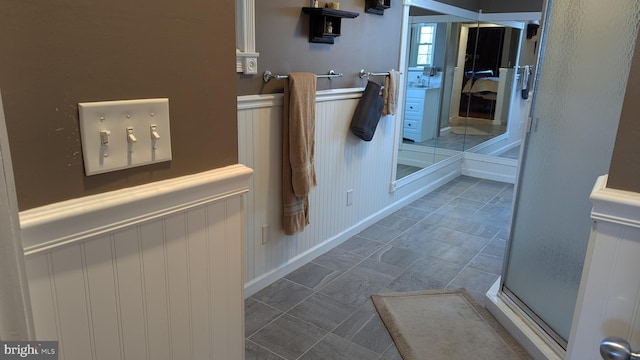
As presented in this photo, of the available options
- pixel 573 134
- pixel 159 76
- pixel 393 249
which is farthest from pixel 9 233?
pixel 393 249

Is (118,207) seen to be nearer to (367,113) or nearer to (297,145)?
(297,145)

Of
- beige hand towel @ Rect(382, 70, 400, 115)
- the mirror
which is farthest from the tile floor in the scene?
beige hand towel @ Rect(382, 70, 400, 115)

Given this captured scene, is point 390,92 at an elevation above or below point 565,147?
above

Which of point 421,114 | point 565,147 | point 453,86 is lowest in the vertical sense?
point 421,114

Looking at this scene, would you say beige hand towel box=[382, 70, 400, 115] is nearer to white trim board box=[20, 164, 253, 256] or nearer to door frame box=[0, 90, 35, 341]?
white trim board box=[20, 164, 253, 256]

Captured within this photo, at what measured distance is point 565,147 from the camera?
1.97 metres

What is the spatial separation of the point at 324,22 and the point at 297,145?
2.36 feet

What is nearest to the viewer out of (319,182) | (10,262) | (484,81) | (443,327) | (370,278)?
(10,262)

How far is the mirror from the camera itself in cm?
414

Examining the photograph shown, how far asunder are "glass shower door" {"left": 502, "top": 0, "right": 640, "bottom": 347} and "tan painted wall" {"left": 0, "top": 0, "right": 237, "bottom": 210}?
1.55 m

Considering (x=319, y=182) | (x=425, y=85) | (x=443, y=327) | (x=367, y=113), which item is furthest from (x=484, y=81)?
(x=443, y=327)

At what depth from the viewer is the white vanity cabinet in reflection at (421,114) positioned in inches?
166

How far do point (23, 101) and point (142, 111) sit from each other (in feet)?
0.60

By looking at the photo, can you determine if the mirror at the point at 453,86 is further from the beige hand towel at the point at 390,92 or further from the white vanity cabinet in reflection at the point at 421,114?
the beige hand towel at the point at 390,92
